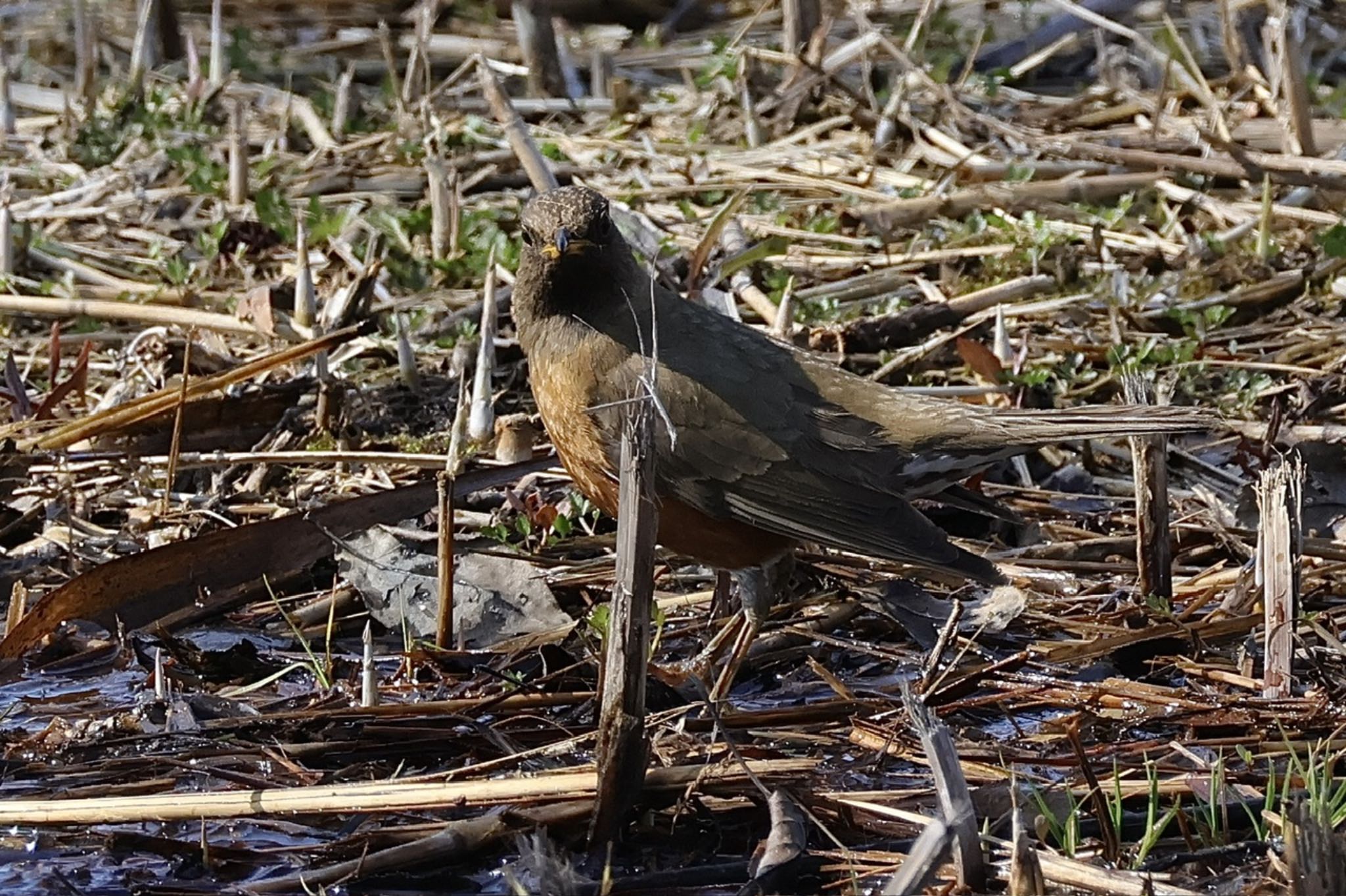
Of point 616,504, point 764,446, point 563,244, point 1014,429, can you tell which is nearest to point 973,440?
point 1014,429

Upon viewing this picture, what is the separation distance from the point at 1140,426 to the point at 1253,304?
2.39 metres

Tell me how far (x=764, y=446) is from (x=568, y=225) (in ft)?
2.74

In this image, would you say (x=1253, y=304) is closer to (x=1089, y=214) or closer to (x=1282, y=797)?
(x=1089, y=214)

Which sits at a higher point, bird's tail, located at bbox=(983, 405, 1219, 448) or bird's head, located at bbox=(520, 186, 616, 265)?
bird's head, located at bbox=(520, 186, 616, 265)

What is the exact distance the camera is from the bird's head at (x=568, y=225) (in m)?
4.94

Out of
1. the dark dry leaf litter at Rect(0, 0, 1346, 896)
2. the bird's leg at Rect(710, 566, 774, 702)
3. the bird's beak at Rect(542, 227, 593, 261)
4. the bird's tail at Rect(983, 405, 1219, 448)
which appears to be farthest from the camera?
the bird's beak at Rect(542, 227, 593, 261)

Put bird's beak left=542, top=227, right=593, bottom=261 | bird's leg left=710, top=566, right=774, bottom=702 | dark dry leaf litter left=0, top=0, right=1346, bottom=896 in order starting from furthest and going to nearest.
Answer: bird's beak left=542, top=227, right=593, bottom=261 < bird's leg left=710, top=566, right=774, bottom=702 < dark dry leaf litter left=0, top=0, right=1346, bottom=896

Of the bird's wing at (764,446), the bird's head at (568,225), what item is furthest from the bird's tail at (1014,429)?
the bird's head at (568,225)

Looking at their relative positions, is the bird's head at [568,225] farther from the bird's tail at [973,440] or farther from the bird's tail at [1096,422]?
the bird's tail at [1096,422]

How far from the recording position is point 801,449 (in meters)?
4.95

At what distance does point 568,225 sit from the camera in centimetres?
494

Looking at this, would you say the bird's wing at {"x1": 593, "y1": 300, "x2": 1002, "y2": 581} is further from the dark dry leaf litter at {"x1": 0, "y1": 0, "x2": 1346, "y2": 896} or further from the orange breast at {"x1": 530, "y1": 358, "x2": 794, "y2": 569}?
the dark dry leaf litter at {"x1": 0, "y1": 0, "x2": 1346, "y2": 896}

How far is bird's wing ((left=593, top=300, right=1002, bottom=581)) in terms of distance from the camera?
468 centimetres

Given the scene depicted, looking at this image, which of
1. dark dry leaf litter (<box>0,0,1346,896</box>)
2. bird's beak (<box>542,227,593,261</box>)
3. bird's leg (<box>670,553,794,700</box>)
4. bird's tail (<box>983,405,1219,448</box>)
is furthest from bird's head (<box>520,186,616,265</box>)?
bird's tail (<box>983,405,1219,448</box>)
